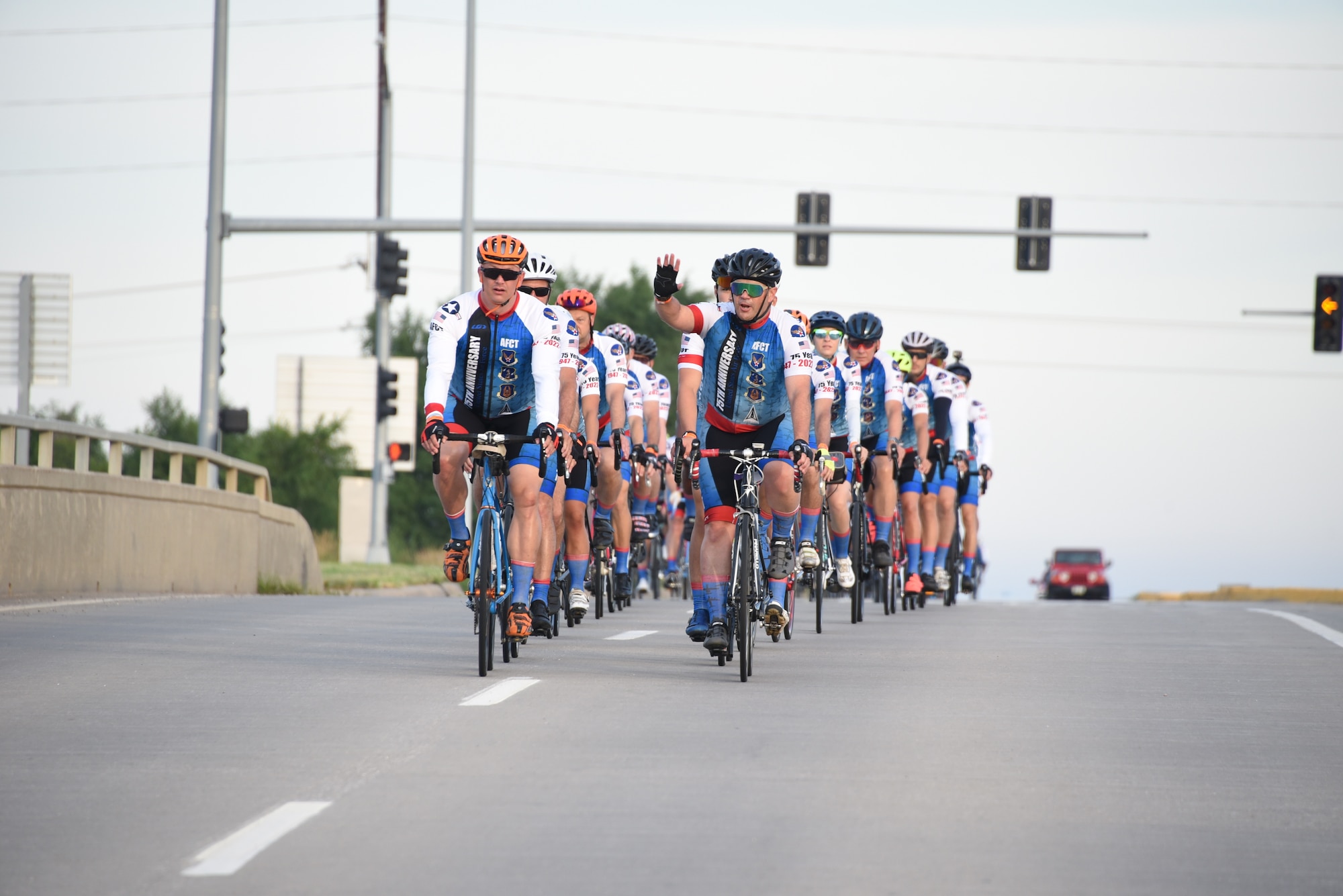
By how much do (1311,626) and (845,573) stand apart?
4404 millimetres

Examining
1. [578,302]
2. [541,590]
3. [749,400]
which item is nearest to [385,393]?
[578,302]

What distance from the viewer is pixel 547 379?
11609 mm

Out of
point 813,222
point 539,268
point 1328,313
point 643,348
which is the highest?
point 813,222

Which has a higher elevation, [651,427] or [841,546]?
[651,427]

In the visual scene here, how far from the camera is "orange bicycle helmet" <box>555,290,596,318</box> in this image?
15.5m

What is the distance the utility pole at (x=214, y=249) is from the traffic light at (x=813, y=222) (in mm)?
8123

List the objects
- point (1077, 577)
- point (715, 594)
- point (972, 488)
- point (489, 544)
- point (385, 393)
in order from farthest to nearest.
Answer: point (1077, 577)
point (385, 393)
point (972, 488)
point (715, 594)
point (489, 544)

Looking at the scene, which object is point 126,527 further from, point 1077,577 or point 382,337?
point 1077,577

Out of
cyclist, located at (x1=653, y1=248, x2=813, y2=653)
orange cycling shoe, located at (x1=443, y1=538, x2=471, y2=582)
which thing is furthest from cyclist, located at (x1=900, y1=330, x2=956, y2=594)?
orange cycling shoe, located at (x1=443, y1=538, x2=471, y2=582)

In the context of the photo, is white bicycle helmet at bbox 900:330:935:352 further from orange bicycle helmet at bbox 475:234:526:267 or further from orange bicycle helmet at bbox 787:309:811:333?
orange bicycle helmet at bbox 475:234:526:267

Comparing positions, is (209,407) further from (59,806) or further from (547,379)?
(59,806)

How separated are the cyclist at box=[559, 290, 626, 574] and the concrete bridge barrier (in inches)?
182

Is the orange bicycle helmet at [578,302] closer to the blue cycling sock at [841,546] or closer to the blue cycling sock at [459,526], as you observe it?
the blue cycling sock at [841,546]

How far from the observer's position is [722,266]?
460 inches
